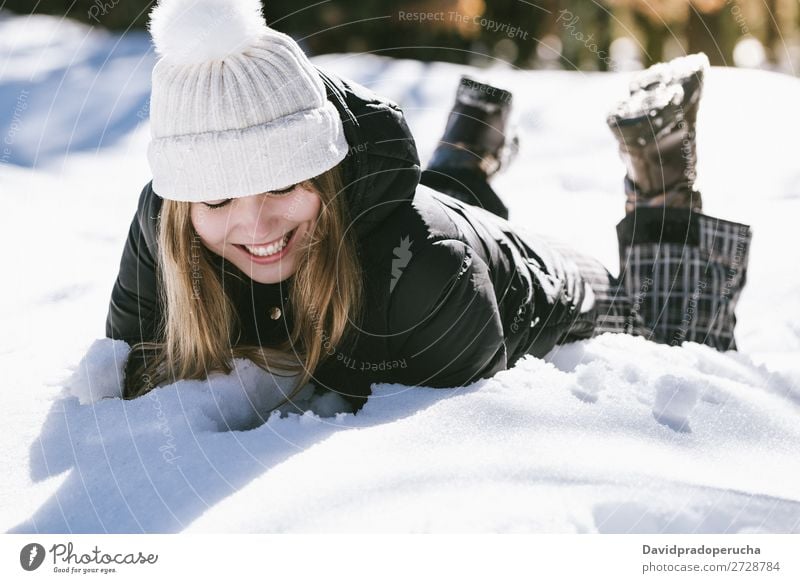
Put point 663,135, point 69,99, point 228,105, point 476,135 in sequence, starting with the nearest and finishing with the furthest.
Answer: point 228,105 → point 663,135 → point 476,135 → point 69,99

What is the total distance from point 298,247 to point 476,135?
0.58 m

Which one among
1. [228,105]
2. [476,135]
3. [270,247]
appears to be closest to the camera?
[228,105]

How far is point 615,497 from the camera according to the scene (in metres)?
0.70

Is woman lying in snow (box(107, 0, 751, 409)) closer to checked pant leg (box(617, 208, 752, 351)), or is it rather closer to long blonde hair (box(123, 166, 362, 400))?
long blonde hair (box(123, 166, 362, 400))

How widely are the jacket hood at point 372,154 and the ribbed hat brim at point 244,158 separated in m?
0.05

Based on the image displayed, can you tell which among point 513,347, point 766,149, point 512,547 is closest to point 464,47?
point 766,149

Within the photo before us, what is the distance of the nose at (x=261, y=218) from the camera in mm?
738

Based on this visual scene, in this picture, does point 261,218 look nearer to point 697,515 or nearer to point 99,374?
point 99,374

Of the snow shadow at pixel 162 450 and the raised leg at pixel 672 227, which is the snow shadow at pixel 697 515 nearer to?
the snow shadow at pixel 162 450

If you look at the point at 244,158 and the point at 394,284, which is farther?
the point at 394,284

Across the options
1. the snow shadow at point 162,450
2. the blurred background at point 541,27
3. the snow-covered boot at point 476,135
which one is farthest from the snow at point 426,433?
the blurred background at point 541,27

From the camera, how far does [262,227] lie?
75cm

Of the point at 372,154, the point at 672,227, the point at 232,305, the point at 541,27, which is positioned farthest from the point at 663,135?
the point at 541,27

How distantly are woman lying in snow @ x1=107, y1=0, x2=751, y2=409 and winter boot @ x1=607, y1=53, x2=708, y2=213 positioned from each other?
9.3 inches
